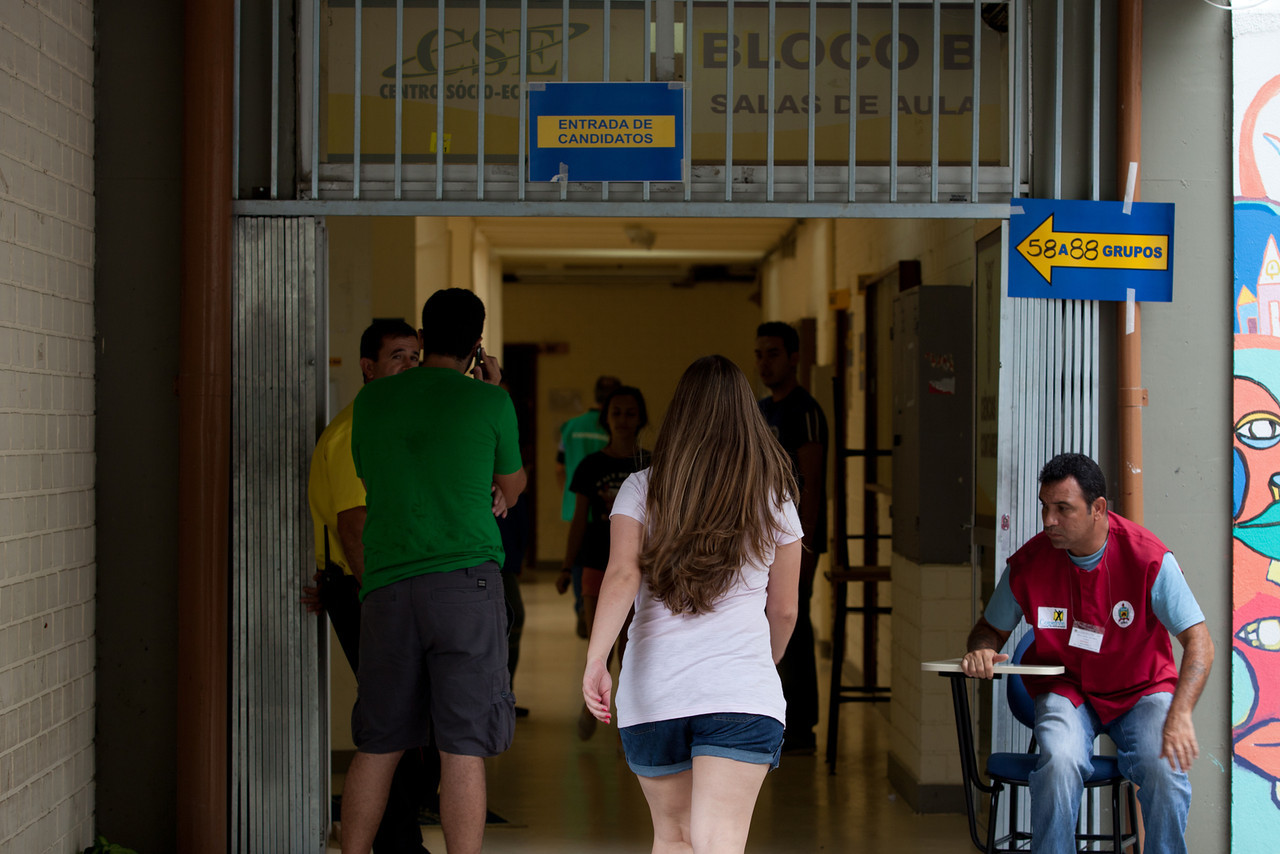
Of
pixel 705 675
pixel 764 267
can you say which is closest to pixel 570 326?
pixel 764 267

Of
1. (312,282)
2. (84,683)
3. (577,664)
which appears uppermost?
(312,282)

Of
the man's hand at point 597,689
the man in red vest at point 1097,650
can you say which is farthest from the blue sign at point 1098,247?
the man's hand at point 597,689

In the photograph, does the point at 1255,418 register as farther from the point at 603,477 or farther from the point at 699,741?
the point at 603,477

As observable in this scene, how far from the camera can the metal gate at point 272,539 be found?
3.47 meters

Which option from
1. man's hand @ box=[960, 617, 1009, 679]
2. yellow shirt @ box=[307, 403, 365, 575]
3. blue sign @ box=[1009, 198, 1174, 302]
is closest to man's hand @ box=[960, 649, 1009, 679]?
man's hand @ box=[960, 617, 1009, 679]

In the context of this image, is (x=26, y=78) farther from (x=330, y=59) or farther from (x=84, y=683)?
(x=84, y=683)

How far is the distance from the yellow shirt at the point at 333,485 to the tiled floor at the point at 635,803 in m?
1.23

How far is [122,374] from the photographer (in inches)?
136

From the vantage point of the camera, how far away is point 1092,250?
3.50m

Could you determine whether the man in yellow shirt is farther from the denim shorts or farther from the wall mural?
the wall mural

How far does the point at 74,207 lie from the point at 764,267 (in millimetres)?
9681

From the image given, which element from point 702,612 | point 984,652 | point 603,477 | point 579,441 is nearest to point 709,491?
point 702,612

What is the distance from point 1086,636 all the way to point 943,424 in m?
1.56

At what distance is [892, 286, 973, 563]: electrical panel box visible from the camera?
14.8ft
